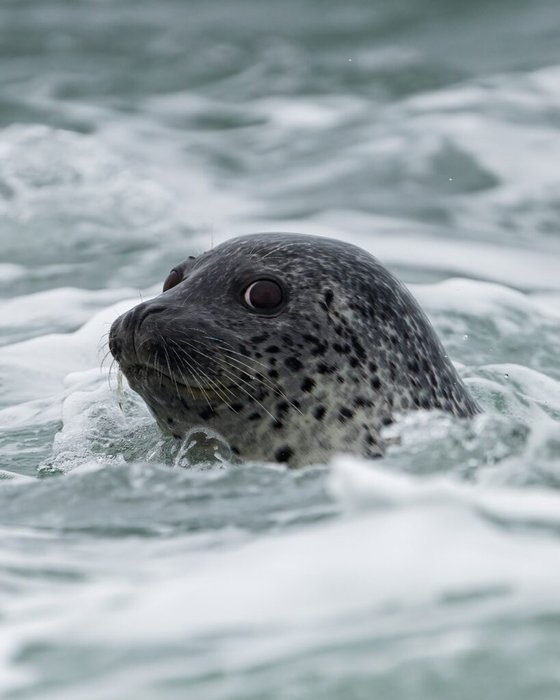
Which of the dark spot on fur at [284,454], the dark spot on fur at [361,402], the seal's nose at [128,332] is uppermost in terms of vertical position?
the seal's nose at [128,332]

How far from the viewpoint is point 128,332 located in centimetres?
463

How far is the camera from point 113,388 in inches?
253

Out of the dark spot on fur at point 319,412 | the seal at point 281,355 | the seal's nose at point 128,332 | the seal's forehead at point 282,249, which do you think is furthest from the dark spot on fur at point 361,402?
the seal's nose at point 128,332

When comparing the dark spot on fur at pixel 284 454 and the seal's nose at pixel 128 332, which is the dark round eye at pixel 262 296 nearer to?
the seal's nose at pixel 128 332

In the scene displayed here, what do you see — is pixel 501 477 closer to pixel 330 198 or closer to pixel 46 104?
pixel 330 198

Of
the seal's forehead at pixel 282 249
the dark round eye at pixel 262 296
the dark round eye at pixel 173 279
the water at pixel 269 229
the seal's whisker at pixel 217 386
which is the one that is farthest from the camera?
the dark round eye at pixel 173 279

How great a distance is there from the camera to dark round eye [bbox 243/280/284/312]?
16.0 feet

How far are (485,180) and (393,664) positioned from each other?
9.09 meters

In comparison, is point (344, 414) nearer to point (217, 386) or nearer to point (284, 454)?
point (284, 454)

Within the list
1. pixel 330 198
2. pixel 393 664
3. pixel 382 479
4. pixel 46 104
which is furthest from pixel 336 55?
pixel 393 664

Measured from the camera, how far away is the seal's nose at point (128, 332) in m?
4.62

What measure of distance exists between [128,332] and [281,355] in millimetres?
500

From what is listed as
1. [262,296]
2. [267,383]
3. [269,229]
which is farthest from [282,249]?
[269,229]

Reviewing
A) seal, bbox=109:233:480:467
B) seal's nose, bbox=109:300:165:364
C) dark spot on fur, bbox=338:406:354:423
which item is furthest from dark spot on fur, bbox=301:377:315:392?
seal's nose, bbox=109:300:165:364
